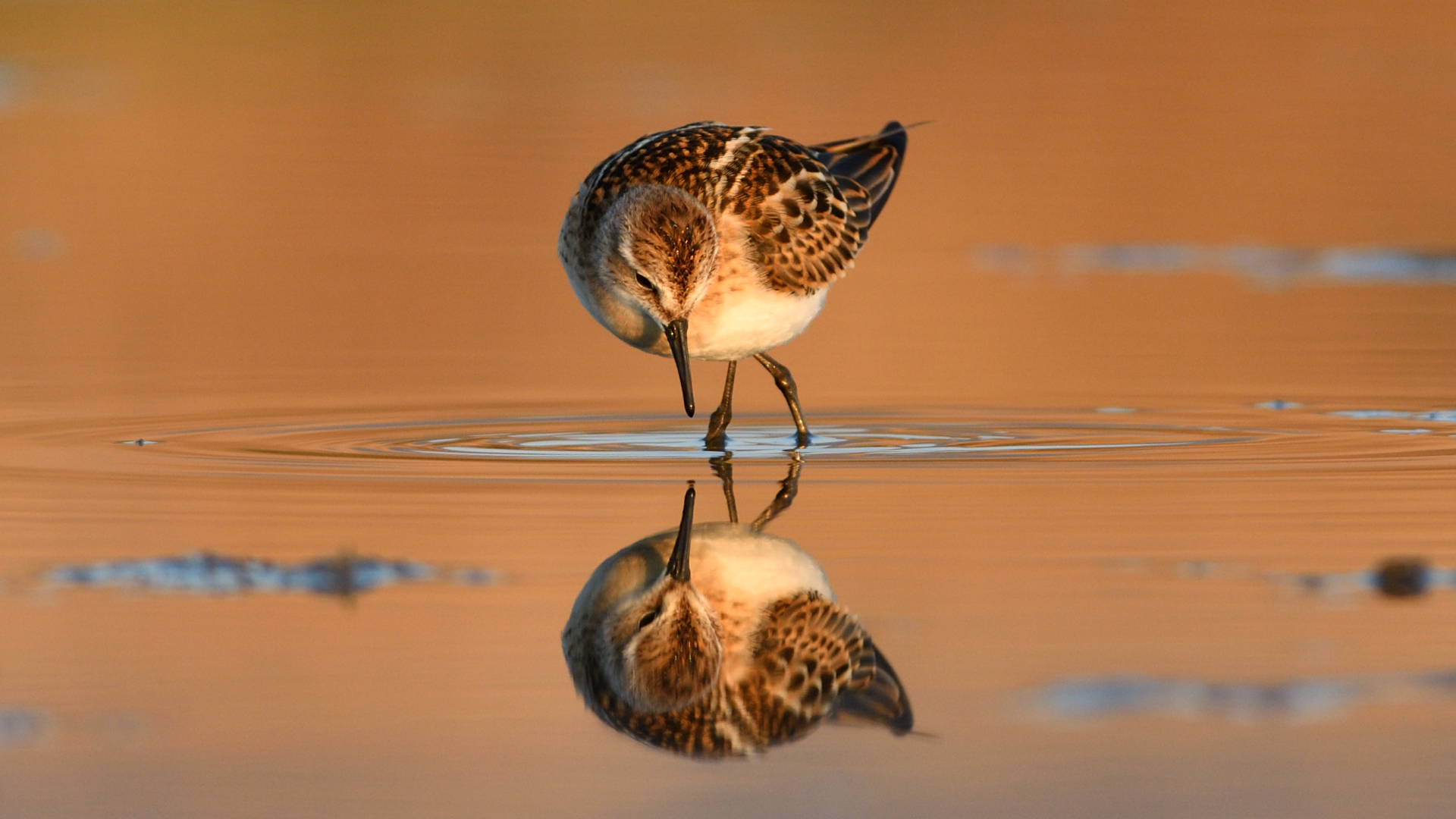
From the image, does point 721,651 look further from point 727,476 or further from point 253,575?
point 727,476

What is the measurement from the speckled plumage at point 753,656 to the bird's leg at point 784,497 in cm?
29

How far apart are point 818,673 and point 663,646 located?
11.9 inches

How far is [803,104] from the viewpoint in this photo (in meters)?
15.9

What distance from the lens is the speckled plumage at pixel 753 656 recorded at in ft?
11.7

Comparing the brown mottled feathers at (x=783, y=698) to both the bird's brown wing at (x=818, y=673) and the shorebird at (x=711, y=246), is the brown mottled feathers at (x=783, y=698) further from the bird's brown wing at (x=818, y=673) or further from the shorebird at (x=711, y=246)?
the shorebird at (x=711, y=246)

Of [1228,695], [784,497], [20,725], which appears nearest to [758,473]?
[784,497]

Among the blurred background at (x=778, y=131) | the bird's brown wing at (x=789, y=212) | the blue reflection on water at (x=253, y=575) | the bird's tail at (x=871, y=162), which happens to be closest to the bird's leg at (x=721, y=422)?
the bird's brown wing at (x=789, y=212)

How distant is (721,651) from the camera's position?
157 inches

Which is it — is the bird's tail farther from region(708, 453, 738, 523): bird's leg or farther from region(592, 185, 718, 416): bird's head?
region(708, 453, 738, 523): bird's leg

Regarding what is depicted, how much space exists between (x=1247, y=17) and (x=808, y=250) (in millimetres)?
17607

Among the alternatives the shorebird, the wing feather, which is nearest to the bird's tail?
the shorebird

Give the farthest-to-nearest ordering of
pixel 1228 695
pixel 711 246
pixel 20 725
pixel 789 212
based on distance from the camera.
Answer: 1. pixel 789 212
2. pixel 711 246
3. pixel 1228 695
4. pixel 20 725

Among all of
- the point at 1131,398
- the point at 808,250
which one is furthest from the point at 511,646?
the point at 1131,398

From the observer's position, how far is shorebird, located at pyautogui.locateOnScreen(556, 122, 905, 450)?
617 cm
